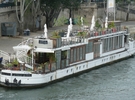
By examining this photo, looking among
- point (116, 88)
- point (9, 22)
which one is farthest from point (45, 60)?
point (9, 22)

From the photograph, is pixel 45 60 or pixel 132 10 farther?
pixel 132 10

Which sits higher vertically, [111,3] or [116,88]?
[111,3]

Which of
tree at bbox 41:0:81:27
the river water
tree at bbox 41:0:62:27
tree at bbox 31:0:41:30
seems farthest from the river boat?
tree at bbox 41:0:81:27

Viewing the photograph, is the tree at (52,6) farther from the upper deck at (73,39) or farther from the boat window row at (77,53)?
the boat window row at (77,53)

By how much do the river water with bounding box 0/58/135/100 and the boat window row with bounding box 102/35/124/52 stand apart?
10.2ft

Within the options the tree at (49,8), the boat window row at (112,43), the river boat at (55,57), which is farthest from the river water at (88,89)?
the tree at (49,8)

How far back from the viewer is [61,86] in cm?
2658

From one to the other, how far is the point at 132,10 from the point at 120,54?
28.3 m

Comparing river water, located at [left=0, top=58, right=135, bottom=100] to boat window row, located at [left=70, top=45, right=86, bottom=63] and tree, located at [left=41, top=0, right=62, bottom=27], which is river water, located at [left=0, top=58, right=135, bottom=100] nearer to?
boat window row, located at [left=70, top=45, right=86, bottom=63]

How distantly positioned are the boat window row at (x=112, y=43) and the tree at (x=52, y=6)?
13.9 metres

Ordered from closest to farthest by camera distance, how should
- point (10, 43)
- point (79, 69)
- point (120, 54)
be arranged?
point (79, 69) → point (120, 54) → point (10, 43)

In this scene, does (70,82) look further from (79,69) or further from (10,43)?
(10,43)

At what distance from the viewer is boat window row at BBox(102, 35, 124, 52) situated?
33.6 metres

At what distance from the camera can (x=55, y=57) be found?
88.8ft
